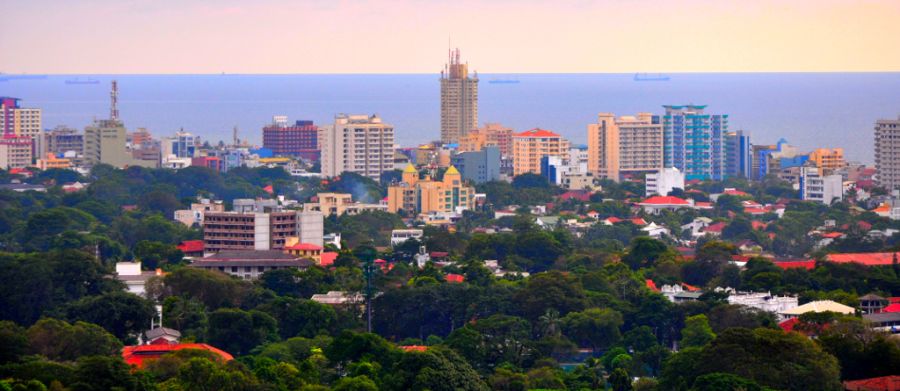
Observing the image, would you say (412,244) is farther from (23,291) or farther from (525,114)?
(525,114)

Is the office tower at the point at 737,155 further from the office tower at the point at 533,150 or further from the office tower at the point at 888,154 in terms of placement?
the office tower at the point at 888,154

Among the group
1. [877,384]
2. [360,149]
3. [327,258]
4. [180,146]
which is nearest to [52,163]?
[180,146]

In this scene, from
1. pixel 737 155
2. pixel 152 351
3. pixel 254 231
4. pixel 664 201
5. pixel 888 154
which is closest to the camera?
pixel 152 351

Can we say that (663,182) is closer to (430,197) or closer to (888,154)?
(888,154)


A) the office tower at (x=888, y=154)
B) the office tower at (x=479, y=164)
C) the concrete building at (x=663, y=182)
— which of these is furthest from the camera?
the office tower at (x=479, y=164)

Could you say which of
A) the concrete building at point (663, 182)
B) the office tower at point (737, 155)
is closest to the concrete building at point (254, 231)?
the concrete building at point (663, 182)
